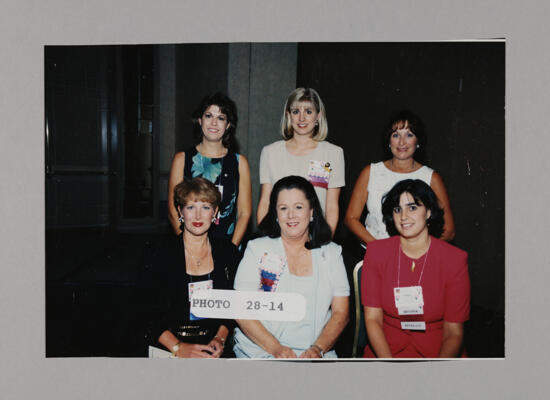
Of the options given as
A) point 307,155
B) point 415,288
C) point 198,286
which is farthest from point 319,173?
point 198,286

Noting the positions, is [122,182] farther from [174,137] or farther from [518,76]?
[518,76]

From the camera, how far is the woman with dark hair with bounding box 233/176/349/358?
2053mm

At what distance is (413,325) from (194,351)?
110cm

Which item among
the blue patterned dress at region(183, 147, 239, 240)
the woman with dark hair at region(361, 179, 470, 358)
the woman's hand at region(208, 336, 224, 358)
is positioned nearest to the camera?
the woman with dark hair at region(361, 179, 470, 358)

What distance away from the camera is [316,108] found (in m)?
2.24

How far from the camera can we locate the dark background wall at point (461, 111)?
2.19 metres

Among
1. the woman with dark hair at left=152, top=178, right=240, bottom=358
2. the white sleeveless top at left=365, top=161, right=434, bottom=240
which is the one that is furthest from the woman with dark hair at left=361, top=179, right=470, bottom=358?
the woman with dark hair at left=152, top=178, right=240, bottom=358

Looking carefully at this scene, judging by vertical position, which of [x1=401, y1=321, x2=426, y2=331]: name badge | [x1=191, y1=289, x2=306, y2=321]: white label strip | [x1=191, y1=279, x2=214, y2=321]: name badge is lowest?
[x1=401, y1=321, x2=426, y2=331]: name badge

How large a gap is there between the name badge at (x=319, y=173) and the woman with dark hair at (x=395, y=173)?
0.18 meters

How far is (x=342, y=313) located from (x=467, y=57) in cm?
147

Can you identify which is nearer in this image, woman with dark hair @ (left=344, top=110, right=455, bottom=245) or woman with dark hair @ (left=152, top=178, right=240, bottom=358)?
woman with dark hair @ (left=152, top=178, right=240, bottom=358)

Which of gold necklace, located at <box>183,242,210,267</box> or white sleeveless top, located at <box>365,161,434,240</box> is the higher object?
white sleeveless top, located at <box>365,161,434,240</box>

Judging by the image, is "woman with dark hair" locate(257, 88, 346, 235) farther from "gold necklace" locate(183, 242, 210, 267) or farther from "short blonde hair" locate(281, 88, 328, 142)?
"gold necklace" locate(183, 242, 210, 267)
